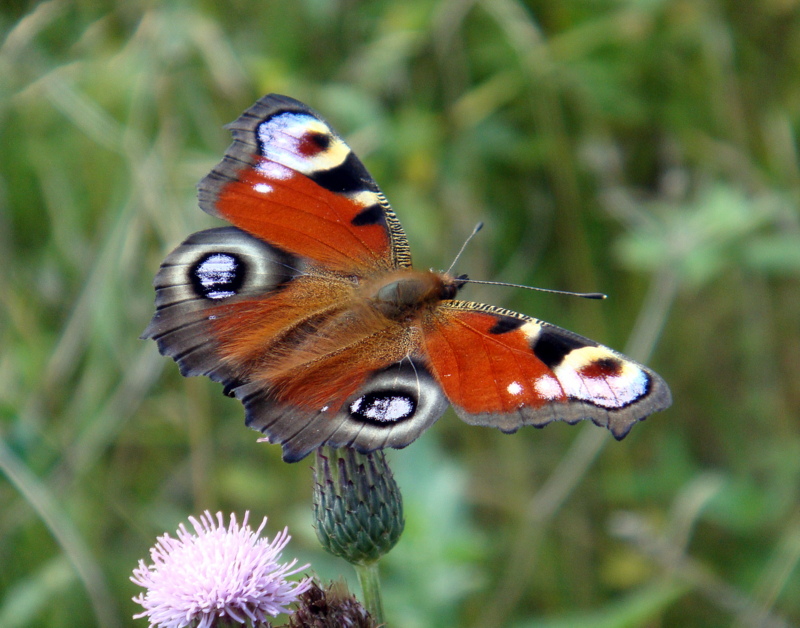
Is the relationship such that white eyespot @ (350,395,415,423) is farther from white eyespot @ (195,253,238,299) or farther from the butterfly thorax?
white eyespot @ (195,253,238,299)

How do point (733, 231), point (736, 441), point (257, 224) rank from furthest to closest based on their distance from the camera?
1. point (736, 441)
2. point (733, 231)
3. point (257, 224)

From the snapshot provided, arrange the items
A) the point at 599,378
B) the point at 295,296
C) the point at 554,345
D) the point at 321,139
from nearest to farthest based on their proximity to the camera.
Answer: the point at 599,378, the point at 554,345, the point at 295,296, the point at 321,139

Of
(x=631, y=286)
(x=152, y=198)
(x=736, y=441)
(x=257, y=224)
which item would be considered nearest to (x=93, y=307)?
(x=152, y=198)

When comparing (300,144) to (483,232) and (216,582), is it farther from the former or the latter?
(483,232)

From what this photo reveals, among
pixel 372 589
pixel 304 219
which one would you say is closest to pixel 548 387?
pixel 372 589

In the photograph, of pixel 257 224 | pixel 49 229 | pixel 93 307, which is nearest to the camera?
pixel 257 224

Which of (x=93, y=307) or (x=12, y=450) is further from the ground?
(x=93, y=307)

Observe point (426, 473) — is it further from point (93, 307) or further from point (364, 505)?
point (93, 307)

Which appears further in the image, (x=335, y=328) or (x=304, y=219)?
(x=304, y=219)
